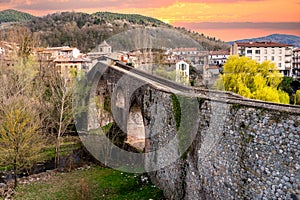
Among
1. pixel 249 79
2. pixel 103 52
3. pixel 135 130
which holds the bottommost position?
pixel 135 130

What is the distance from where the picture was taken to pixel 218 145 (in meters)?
9.17

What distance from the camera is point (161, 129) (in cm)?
1297

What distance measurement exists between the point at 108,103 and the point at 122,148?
624 centimetres

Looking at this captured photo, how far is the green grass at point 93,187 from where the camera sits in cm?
1317

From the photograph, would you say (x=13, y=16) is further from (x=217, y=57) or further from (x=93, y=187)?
(x=93, y=187)

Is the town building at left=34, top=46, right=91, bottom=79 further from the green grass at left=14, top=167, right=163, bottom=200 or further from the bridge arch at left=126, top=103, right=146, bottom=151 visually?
the green grass at left=14, top=167, right=163, bottom=200

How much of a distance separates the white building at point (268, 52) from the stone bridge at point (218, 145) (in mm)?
42846

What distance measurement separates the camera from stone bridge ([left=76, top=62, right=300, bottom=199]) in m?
7.14

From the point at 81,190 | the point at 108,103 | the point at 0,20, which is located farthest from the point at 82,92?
the point at 0,20

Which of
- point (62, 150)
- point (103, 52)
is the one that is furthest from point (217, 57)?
point (62, 150)

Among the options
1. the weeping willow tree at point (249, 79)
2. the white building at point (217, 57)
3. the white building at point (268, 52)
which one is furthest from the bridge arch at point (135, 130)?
the white building at point (217, 57)

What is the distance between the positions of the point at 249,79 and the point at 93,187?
19.0 meters

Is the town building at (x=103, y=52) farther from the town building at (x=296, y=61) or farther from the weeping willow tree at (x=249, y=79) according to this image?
the town building at (x=296, y=61)

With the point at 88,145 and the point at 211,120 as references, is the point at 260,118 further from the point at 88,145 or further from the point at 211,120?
the point at 88,145
